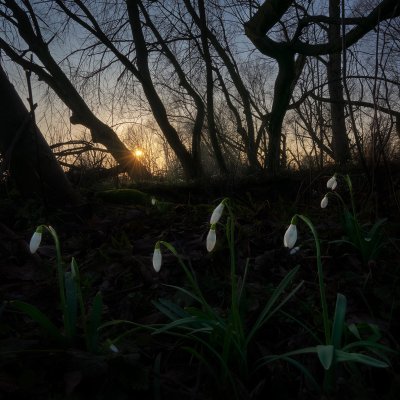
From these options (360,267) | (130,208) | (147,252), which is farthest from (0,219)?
(360,267)

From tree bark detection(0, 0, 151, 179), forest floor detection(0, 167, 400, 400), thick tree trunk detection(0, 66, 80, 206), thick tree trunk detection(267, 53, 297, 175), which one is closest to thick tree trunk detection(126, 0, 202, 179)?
tree bark detection(0, 0, 151, 179)

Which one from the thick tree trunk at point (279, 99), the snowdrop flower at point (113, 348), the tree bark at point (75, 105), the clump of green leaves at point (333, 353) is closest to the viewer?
the clump of green leaves at point (333, 353)

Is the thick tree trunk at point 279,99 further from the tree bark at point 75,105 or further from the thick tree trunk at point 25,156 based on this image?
the thick tree trunk at point 25,156

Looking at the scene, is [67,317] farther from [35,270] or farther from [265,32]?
[265,32]

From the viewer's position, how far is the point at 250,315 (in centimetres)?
155

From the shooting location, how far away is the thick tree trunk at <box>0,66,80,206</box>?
3.29 meters

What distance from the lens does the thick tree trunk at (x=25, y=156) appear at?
329 centimetres

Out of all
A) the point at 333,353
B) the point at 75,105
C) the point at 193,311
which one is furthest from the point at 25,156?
the point at 75,105

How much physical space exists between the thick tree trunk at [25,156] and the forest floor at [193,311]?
227mm

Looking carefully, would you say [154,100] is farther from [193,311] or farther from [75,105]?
[193,311]

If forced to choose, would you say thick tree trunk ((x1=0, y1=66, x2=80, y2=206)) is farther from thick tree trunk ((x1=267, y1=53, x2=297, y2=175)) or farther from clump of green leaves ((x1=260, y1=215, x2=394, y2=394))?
thick tree trunk ((x1=267, y1=53, x2=297, y2=175))

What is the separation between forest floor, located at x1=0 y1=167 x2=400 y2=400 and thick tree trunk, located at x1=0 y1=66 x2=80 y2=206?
0.23m

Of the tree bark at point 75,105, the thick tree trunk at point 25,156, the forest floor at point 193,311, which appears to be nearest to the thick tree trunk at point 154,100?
the tree bark at point 75,105

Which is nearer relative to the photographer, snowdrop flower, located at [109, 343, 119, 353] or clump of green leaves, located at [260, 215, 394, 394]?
clump of green leaves, located at [260, 215, 394, 394]
